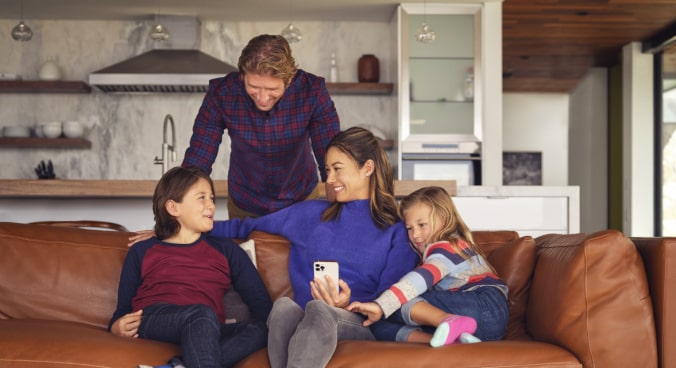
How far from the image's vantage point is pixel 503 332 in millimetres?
2156

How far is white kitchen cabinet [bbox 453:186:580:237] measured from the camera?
4.38m

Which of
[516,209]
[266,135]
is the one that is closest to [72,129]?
[516,209]

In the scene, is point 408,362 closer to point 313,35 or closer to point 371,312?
point 371,312

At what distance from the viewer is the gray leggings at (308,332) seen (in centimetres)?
182

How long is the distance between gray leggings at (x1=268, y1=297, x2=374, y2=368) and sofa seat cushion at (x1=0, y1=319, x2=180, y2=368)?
29 centimetres

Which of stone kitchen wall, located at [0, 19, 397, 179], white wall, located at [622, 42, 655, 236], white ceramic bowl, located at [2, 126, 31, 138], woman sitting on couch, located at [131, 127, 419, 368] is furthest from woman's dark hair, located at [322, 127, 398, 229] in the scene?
white wall, located at [622, 42, 655, 236]

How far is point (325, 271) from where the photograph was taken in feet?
6.76

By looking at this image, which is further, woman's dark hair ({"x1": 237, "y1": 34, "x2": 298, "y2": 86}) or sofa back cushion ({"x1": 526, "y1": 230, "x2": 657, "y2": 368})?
woman's dark hair ({"x1": 237, "y1": 34, "x2": 298, "y2": 86})

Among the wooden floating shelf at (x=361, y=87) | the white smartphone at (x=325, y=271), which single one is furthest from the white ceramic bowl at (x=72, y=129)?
the white smartphone at (x=325, y=271)

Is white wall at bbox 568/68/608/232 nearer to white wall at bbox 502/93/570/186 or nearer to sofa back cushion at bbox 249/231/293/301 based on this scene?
white wall at bbox 502/93/570/186

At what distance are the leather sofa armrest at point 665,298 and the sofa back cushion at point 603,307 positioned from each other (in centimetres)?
2

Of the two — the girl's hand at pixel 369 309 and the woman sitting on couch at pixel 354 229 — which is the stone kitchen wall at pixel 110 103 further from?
the girl's hand at pixel 369 309

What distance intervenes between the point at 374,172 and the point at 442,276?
420 mm

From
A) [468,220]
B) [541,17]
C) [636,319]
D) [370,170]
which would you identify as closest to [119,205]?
[468,220]
